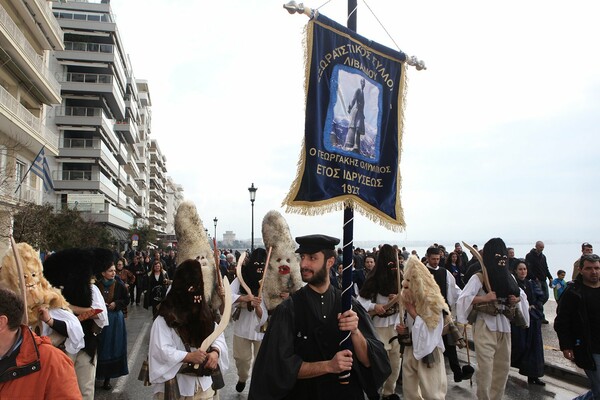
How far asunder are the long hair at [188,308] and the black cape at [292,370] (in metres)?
1.11

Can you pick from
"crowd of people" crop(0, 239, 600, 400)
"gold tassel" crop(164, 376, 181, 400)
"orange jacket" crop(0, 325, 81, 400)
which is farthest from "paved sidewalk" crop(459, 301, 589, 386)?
"orange jacket" crop(0, 325, 81, 400)

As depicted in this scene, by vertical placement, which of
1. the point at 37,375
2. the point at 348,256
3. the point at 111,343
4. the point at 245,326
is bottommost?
the point at 111,343

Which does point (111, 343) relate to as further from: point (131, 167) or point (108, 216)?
point (131, 167)

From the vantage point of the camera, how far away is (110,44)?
48.7 metres

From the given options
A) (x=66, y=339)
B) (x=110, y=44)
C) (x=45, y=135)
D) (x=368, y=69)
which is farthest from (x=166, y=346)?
(x=110, y=44)

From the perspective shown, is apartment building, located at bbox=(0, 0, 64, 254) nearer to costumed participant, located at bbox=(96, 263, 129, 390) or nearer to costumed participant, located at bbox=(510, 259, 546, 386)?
costumed participant, located at bbox=(96, 263, 129, 390)

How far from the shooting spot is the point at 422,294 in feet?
19.0

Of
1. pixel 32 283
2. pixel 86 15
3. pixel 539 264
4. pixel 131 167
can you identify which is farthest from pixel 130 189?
pixel 32 283

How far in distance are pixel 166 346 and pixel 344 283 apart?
5.94ft

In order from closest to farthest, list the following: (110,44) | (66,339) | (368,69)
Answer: (368,69), (66,339), (110,44)

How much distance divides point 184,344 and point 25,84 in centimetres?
2759

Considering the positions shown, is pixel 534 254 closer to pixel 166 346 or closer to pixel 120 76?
pixel 166 346

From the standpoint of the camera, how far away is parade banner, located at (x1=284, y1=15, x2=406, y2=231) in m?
3.65

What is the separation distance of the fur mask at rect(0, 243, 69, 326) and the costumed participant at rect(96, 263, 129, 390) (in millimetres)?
1724
